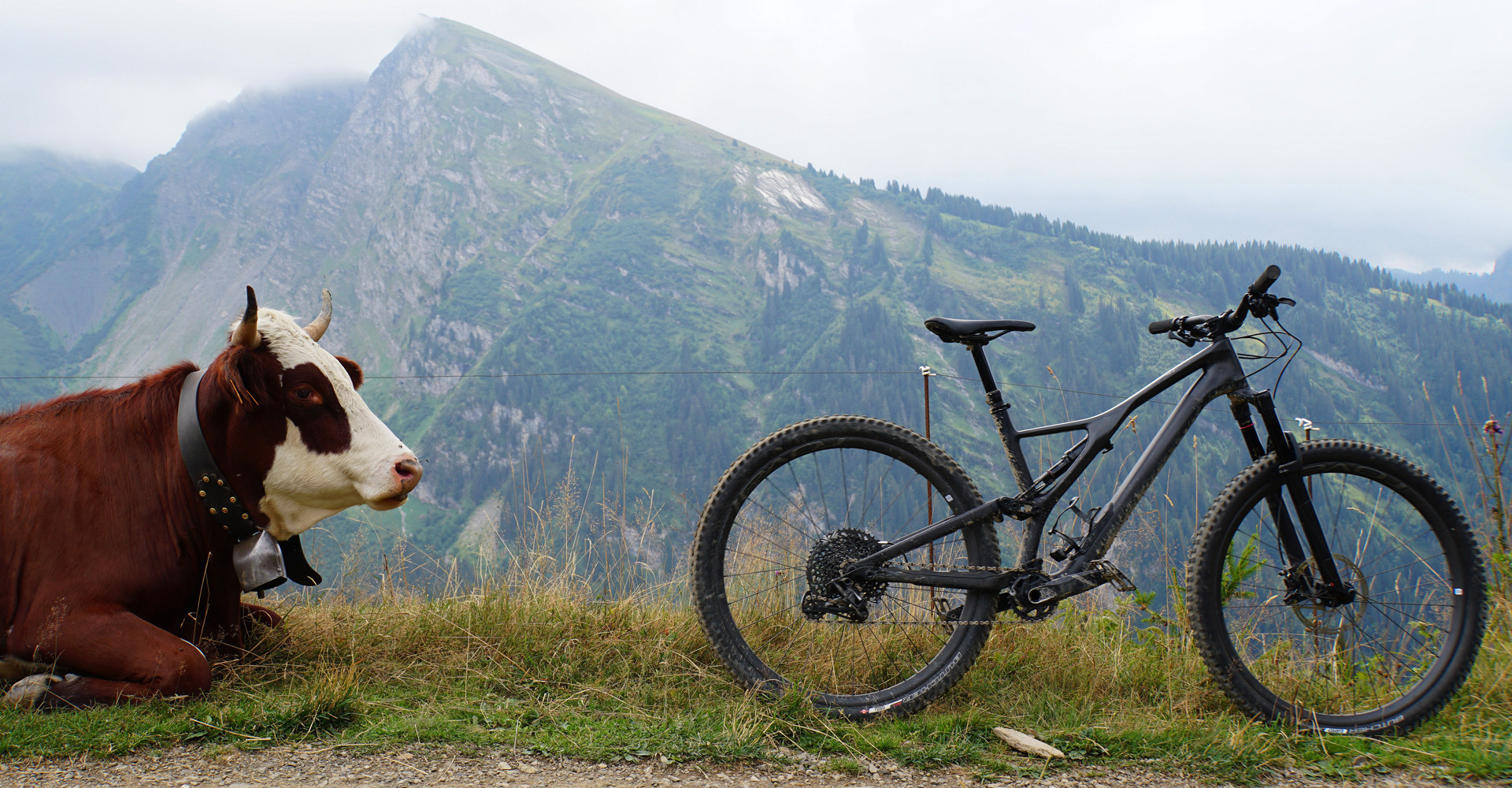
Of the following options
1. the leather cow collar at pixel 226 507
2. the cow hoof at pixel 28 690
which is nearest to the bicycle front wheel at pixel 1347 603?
the leather cow collar at pixel 226 507

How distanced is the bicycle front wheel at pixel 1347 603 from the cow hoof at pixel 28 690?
13.9 feet

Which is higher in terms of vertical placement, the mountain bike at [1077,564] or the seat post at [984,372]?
the seat post at [984,372]

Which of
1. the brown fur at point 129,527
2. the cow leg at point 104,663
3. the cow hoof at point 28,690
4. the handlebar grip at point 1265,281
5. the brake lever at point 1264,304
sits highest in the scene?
the handlebar grip at point 1265,281

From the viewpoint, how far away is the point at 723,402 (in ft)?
540

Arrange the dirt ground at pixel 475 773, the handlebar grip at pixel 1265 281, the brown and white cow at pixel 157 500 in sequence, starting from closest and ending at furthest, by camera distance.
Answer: the dirt ground at pixel 475 773 < the brown and white cow at pixel 157 500 < the handlebar grip at pixel 1265 281

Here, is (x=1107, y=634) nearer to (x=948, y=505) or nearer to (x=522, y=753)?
(x=948, y=505)

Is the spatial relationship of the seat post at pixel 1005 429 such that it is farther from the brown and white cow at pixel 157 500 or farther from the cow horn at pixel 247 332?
the cow horn at pixel 247 332

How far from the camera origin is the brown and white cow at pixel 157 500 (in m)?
2.90

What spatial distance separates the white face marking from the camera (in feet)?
10.3

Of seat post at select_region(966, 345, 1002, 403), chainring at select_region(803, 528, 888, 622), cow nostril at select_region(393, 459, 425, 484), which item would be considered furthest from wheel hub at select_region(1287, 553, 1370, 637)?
cow nostril at select_region(393, 459, 425, 484)

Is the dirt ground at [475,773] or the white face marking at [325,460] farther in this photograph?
the white face marking at [325,460]

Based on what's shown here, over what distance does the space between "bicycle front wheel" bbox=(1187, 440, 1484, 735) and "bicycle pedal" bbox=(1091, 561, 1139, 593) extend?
0.77 feet

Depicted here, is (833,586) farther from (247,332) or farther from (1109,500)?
(247,332)

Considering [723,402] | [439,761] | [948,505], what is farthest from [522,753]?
[723,402]
